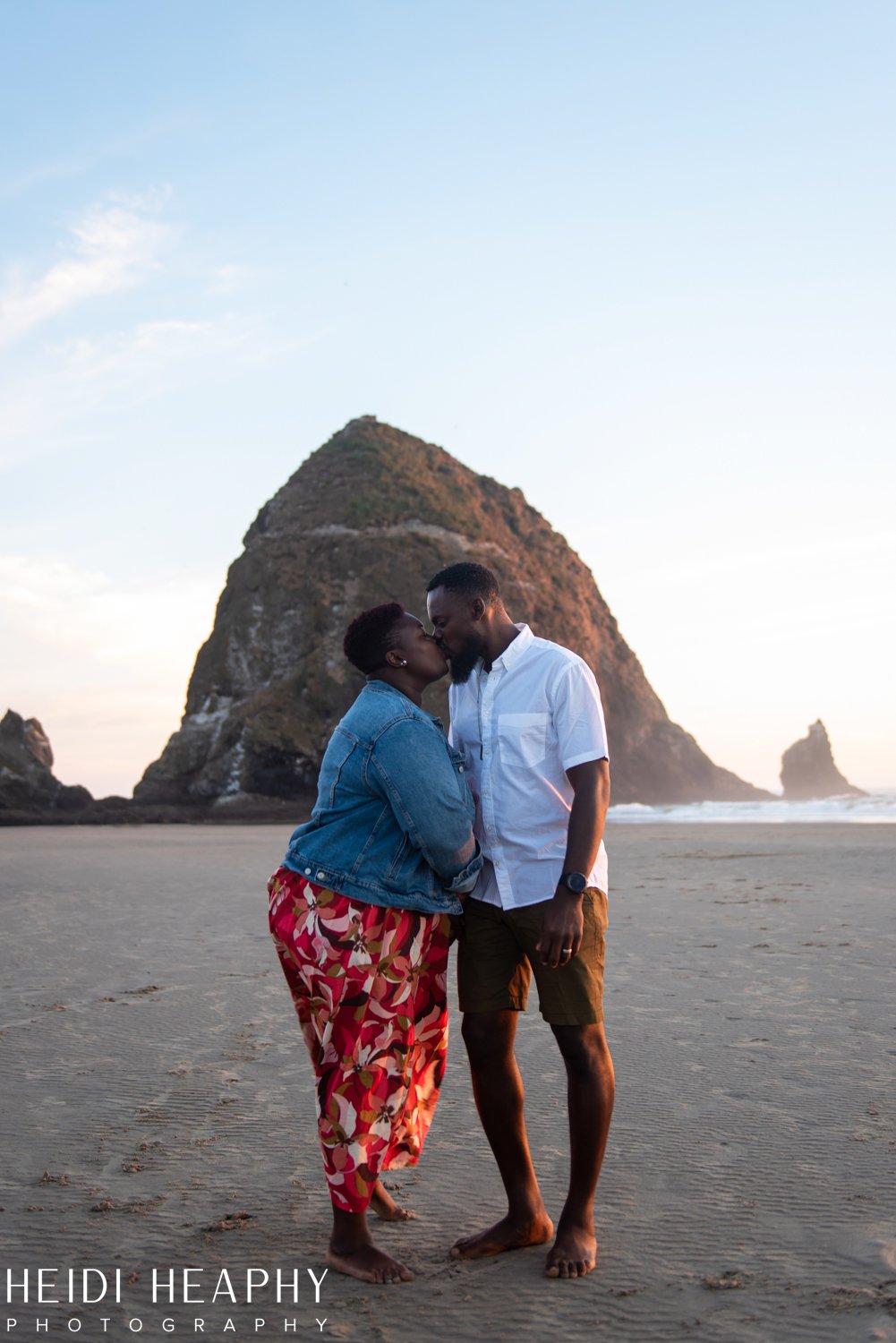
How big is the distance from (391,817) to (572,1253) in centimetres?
126

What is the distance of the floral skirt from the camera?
312 cm

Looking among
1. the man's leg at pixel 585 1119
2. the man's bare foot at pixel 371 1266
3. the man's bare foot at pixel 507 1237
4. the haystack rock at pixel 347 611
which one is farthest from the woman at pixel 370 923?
the haystack rock at pixel 347 611

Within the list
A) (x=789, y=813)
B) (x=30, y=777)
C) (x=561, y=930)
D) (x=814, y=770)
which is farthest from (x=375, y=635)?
(x=814, y=770)

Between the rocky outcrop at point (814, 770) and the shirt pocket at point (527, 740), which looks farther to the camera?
the rocky outcrop at point (814, 770)

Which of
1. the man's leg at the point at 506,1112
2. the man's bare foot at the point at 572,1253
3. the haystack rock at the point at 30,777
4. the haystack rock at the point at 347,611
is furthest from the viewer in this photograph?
the haystack rock at the point at 347,611

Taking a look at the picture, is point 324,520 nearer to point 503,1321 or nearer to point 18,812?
point 18,812

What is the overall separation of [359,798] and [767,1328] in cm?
165

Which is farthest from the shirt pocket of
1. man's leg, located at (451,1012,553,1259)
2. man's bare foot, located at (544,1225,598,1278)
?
man's bare foot, located at (544,1225,598,1278)

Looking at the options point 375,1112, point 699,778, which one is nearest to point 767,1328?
point 375,1112

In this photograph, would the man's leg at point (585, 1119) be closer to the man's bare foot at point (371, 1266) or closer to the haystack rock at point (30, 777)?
the man's bare foot at point (371, 1266)

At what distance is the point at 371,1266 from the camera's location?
3002 millimetres

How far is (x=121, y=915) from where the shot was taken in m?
10.0

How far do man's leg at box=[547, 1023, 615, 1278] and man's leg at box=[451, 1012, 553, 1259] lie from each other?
164 millimetres

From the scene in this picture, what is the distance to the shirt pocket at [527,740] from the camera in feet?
10.9
